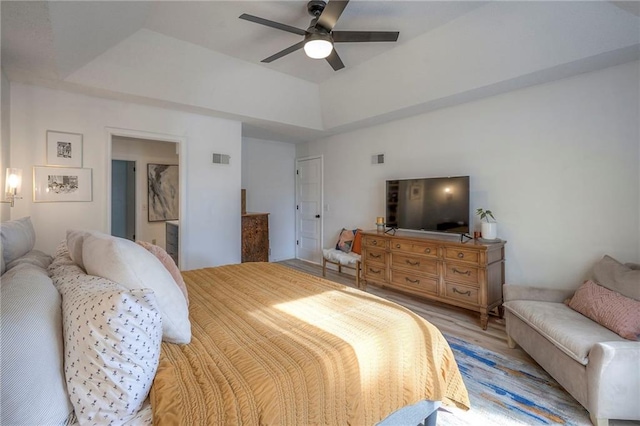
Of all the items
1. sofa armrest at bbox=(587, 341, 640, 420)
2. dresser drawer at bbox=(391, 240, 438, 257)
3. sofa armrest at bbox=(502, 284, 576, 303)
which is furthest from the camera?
dresser drawer at bbox=(391, 240, 438, 257)

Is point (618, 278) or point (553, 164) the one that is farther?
point (553, 164)

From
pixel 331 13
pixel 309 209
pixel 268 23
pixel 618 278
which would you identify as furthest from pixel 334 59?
pixel 309 209

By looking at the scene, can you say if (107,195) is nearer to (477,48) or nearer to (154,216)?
(154,216)

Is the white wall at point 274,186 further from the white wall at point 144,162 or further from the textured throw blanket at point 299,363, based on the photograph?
the textured throw blanket at point 299,363

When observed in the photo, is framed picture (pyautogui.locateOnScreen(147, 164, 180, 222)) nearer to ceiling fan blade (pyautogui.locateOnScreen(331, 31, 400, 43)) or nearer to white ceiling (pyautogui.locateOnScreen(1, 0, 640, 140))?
white ceiling (pyautogui.locateOnScreen(1, 0, 640, 140))

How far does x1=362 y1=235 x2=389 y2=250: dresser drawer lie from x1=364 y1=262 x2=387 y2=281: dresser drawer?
271 millimetres

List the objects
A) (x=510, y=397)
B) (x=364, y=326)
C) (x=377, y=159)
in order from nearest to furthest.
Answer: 1. (x=364, y=326)
2. (x=510, y=397)
3. (x=377, y=159)

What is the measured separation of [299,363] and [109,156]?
3.53 meters

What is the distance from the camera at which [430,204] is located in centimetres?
352

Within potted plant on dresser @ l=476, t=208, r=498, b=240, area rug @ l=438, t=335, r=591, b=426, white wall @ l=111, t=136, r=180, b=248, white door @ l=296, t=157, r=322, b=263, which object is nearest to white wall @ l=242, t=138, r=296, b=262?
white door @ l=296, t=157, r=322, b=263

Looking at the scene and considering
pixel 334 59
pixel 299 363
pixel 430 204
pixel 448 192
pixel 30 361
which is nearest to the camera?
pixel 30 361

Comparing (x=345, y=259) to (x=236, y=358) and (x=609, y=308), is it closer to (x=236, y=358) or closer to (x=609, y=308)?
(x=609, y=308)

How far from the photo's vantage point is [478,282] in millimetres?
2916

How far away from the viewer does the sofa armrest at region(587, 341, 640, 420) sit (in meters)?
1.58
